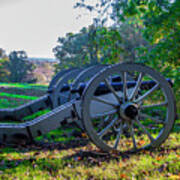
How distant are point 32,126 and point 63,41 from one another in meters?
26.6

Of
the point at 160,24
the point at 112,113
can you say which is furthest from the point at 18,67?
the point at 112,113

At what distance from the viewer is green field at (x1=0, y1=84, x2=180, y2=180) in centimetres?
264

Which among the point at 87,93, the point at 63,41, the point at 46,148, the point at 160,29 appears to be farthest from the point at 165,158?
the point at 63,41

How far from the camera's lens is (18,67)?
2959 cm

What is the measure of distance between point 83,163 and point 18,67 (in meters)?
28.6

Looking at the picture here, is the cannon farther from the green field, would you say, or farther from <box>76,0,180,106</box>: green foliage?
<box>76,0,180,106</box>: green foliage

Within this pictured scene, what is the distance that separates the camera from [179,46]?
214 inches

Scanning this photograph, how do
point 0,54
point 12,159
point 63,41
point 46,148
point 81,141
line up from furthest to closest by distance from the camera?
point 0,54
point 63,41
point 81,141
point 46,148
point 12,159

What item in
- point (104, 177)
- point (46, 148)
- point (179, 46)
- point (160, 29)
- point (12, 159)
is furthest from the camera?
point (160, 29)

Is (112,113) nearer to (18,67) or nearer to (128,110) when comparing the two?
(128,110)

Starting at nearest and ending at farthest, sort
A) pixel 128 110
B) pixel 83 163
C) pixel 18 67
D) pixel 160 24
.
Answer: pixel 83 163 < pixel 128 110 < pixel 160 24 < pixel 18 67

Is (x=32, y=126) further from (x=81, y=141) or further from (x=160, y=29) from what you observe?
(x=160, y=29)

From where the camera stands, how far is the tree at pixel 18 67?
1144 inches

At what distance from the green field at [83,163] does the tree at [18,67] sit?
2672cm
